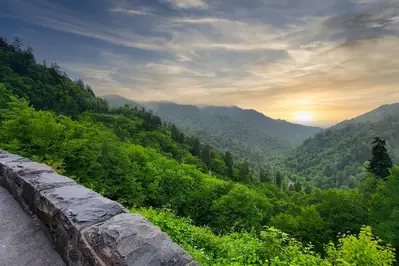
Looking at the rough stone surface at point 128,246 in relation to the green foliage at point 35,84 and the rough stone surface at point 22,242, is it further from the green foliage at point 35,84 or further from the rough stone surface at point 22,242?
the green foliage at point 35,84

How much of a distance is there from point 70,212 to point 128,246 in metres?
1.15

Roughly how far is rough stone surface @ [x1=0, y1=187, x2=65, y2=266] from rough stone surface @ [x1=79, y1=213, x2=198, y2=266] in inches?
32.7

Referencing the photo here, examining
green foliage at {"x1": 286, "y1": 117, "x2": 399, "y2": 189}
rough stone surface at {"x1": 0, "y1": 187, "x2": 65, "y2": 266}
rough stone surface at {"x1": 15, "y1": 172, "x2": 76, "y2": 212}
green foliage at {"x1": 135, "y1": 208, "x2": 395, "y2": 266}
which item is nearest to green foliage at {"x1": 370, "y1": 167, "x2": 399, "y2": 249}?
green foliage at {"x1": 135, "y1": 208, "x2": 395, "y2": 266}

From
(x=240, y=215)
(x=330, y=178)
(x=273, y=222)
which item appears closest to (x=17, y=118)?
(x=240, y=215)

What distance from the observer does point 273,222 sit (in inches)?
1526

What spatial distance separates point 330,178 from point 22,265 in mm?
161482

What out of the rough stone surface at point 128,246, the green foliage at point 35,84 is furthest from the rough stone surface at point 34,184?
the green foliage at point 35,84

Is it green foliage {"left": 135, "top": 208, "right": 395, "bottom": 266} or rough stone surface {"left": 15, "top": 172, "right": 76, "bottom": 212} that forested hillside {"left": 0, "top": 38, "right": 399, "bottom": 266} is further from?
rough stone surface {"left": 15, "top": 172, "right": 76, "bottom": 212}

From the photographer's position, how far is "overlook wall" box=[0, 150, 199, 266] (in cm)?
267

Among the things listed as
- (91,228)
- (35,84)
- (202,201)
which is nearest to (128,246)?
(91,228)

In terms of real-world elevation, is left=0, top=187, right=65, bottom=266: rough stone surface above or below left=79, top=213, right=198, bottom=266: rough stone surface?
below

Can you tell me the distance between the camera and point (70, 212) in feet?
11.2

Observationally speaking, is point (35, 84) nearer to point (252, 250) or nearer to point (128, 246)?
point (252, 250)

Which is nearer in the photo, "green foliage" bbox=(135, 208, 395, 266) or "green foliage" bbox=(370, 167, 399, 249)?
"green foliage" bbox=(135, 208, 395, 266)
